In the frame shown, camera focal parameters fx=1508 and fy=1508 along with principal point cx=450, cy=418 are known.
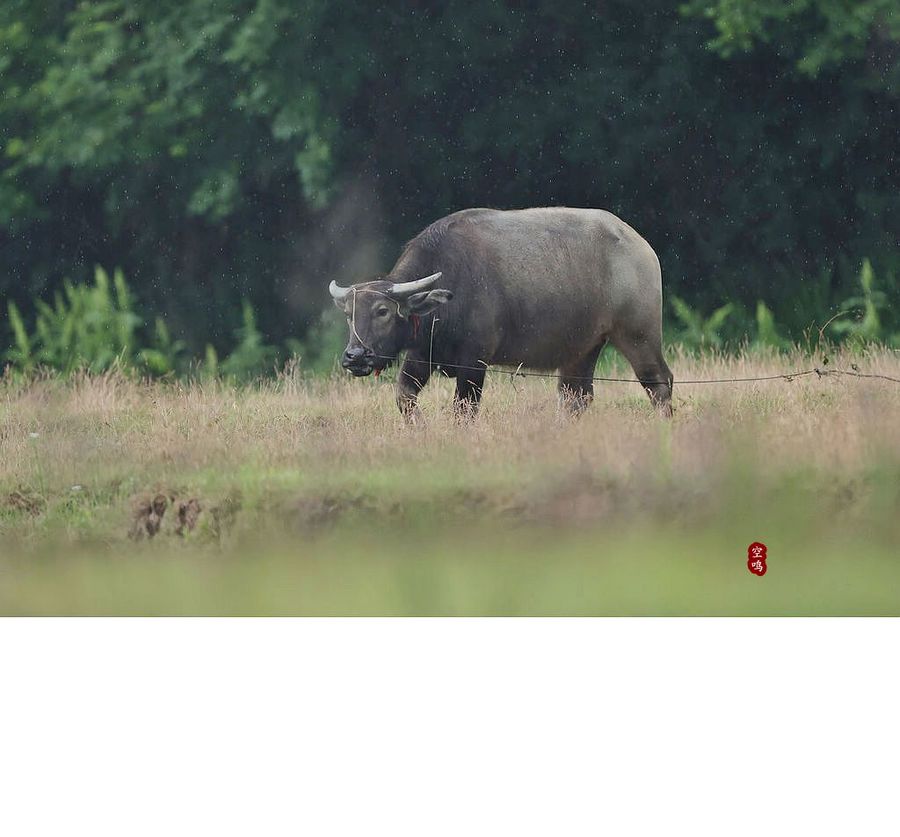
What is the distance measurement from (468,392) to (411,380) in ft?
1.16

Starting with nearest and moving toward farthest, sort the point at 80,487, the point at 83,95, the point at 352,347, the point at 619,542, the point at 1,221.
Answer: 1. the point at 619,542
2. the point at 80,487
3. the point at 352,347
4. the point at 1,221
5. the point at 83,95

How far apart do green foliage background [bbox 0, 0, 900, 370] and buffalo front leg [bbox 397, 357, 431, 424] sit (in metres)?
0.94

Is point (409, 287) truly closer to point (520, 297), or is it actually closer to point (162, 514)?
point (520, 297)

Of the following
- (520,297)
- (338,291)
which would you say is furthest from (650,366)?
(338,291)

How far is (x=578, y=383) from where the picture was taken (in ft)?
30.0

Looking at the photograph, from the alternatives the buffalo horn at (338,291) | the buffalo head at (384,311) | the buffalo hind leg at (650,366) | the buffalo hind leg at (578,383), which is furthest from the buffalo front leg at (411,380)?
the buffalo hind leg at (650,366)

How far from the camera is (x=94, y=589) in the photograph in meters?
6.76

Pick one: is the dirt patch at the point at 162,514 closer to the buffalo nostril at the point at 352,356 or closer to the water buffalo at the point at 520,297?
the buffalo nostril at the point at 352,356

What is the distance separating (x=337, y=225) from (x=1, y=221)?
2188mm

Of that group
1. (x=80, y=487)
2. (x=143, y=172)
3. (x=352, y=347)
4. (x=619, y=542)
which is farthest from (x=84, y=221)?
(x=619, y=542)

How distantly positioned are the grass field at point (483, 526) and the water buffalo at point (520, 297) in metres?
1.97

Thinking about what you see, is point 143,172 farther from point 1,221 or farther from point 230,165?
point 1,221

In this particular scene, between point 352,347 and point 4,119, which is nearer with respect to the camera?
point 352,347

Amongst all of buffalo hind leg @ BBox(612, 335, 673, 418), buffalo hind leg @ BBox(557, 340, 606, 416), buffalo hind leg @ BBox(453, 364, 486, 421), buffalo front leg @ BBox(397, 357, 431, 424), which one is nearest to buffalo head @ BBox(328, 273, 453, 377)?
buffalo front leg @ BBox(397, 357, 431, 424)
